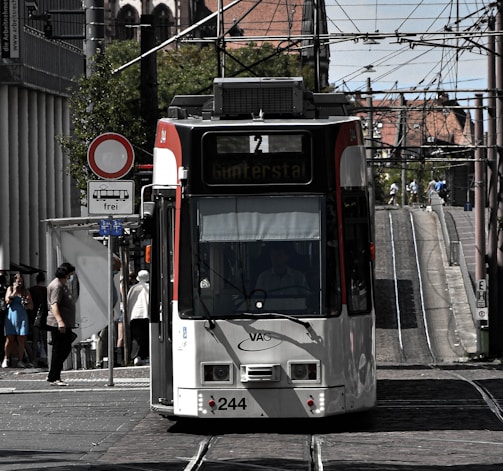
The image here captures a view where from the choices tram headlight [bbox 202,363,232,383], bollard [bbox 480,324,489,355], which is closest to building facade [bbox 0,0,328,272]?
bollard [bbox 480,324,489,355]

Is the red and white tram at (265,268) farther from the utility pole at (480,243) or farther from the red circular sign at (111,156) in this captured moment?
the utility pole at (480,243)

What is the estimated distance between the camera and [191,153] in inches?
627

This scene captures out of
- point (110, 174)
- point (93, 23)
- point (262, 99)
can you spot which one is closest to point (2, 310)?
point (93, 23)

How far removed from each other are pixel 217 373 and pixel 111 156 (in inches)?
263

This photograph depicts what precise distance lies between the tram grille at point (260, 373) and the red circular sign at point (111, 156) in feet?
22.0

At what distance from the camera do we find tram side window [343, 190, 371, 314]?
15.9 meters

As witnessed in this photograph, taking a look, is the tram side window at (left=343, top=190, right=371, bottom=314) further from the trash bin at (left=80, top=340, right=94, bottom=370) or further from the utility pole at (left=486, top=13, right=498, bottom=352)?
the utility pole at (left=486, top=13, right=498, bottom=352)

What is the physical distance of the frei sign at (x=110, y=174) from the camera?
21.7 meters

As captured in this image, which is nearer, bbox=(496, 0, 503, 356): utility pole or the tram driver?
the tram driver

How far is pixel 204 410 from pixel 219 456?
2.09 metres

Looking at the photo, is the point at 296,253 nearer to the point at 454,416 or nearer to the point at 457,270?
the point at 454,416

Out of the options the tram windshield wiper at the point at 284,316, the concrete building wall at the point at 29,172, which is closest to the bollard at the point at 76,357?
the tram windshield wiper at the point at 284,316

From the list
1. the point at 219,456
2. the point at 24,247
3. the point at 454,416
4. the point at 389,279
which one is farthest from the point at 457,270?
the point at 219,456

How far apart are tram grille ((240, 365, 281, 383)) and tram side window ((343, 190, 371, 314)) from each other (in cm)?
96
